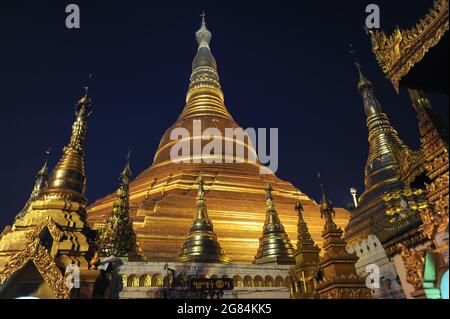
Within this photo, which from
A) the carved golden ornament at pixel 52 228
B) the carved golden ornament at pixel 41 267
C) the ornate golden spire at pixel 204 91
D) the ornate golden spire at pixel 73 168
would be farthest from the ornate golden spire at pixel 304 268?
the ornate golden spire at pixel 204 91

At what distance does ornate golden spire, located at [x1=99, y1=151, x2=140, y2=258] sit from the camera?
41.2 feet

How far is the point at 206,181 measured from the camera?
21.7 m

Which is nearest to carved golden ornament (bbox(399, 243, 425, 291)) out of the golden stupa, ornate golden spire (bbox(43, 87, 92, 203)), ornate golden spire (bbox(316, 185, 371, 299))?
ornate golden spire (bbox(316, 185, 371, 299))

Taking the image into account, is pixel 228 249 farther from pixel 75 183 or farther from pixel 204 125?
pixel 204 125

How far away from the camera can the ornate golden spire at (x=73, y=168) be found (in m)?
11.9

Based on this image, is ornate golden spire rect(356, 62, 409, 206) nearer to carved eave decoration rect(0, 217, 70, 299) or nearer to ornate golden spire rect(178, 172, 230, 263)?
ornate golden spire rect(178, 172, 230, 263)

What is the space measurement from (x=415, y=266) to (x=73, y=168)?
11706 millimetres

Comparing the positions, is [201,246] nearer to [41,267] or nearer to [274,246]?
[274,246]

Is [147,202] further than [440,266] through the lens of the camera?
Yes

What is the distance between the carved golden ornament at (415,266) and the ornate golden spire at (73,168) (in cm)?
1069

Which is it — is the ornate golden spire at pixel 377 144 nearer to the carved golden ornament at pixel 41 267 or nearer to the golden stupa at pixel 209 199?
the golden stupa at pixel 209 199
